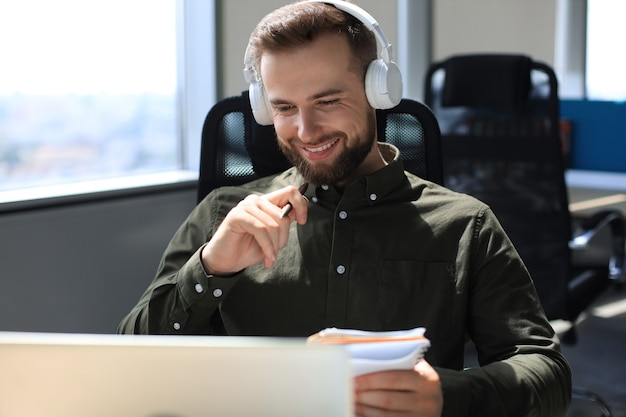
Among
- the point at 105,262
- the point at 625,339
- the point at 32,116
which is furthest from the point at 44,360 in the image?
the point at 625,339

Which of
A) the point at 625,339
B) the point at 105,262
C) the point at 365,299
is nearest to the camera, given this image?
the point at 365,299

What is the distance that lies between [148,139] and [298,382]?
2.56 metres

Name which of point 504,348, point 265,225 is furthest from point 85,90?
point 504,348

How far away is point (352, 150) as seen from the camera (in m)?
1.49

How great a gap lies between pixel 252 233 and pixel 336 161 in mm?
295

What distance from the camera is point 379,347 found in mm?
866

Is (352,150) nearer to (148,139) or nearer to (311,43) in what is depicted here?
(311,43)

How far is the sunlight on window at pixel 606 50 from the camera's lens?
4402mm

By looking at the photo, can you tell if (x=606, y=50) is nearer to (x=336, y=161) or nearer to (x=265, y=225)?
(x=336, y=161)

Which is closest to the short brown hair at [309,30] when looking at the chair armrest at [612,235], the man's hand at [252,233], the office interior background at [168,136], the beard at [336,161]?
the beard at [336,161]

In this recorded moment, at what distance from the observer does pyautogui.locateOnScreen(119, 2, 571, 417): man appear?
4.43 feet

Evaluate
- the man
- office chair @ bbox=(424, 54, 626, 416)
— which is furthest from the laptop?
office chair @ bbox=(424, 54, 626, 416)

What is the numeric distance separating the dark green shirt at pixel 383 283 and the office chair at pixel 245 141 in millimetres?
125

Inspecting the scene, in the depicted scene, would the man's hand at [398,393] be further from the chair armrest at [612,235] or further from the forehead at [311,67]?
the chair armrest at [612,235]
